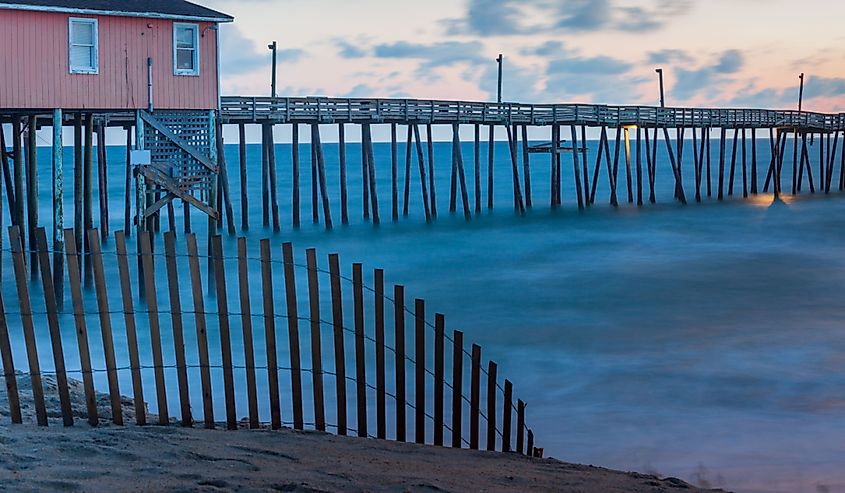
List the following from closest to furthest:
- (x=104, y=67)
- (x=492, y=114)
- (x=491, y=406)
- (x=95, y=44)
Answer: (x=491, y=406) < (x=95, y=44) < (x=104, y=67) < (x=492, y=114)

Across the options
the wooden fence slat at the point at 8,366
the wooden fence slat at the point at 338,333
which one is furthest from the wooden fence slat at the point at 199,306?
the wooden fence slat at the point at 8,366

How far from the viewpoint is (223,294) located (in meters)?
6.47

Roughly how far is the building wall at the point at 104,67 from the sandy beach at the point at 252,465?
37.8 ft

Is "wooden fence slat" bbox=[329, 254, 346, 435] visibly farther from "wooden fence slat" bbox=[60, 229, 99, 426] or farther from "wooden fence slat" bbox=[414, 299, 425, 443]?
"wooden fence slat" bbox=[60, 229, 99, 426]

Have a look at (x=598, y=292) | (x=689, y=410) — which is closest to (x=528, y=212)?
(x=598, y=292)

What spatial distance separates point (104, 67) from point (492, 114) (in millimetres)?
18043

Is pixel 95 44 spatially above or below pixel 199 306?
above

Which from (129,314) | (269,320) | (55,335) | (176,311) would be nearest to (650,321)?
(269,320)

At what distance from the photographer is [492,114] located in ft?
114

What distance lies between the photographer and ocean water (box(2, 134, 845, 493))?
10547mm

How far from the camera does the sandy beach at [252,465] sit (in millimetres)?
5410

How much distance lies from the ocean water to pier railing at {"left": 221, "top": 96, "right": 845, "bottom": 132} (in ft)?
11.2

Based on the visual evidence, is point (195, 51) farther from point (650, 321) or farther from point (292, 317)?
point (292, 317)

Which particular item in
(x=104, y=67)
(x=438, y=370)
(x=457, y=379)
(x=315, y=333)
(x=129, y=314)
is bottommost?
(x=457, y=379)
